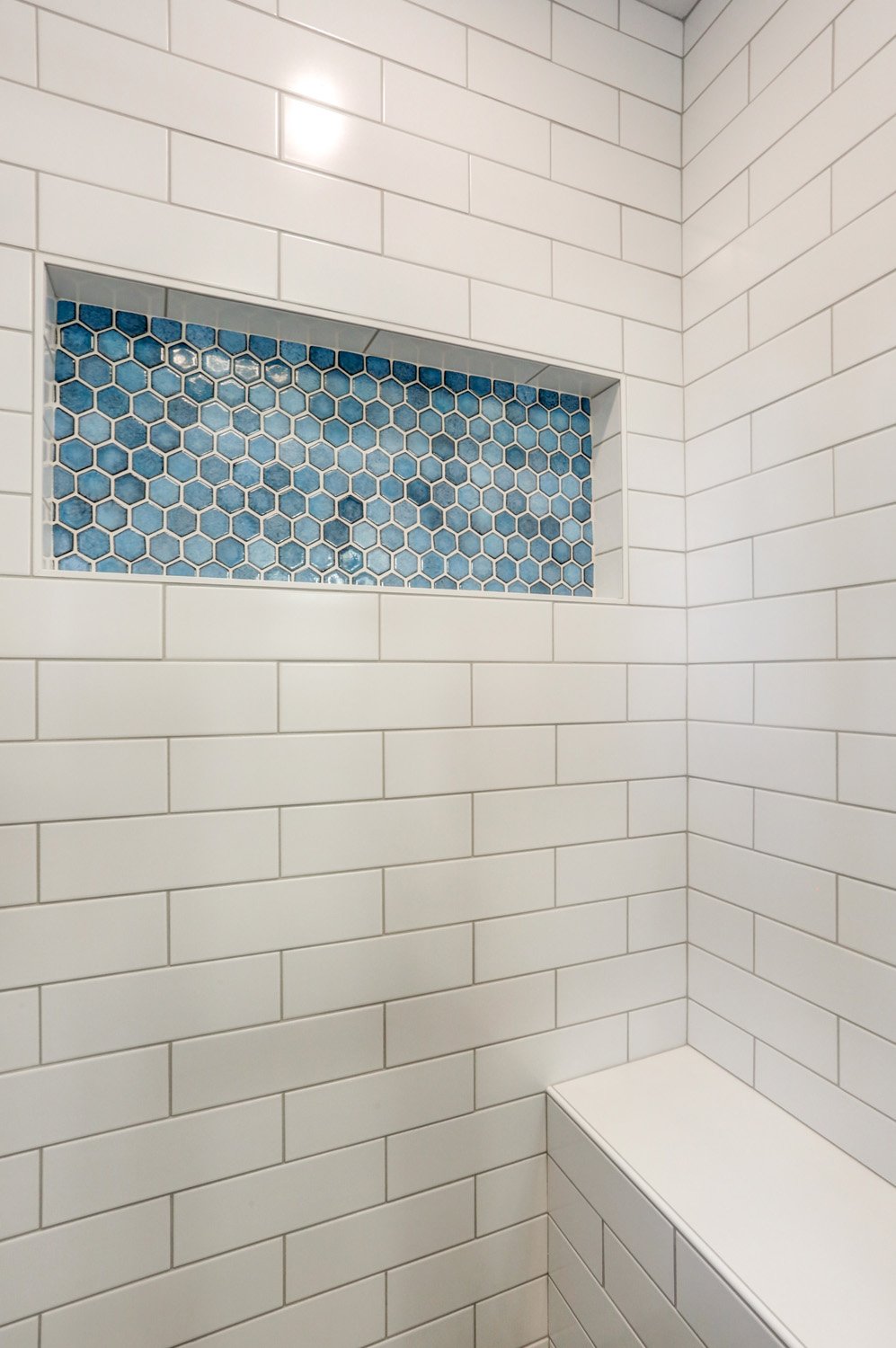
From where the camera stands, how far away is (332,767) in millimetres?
1069

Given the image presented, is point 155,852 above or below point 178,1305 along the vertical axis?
above

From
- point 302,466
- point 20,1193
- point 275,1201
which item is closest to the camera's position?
point 20,1193

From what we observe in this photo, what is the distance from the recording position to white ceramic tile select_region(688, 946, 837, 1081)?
106 centimetres

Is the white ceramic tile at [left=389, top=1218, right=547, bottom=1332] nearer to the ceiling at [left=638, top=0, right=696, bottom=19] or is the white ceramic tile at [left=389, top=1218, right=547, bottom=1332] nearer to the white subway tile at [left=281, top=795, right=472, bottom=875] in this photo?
the white subway tile at [left=281, top=795, right=472, bottom=875]

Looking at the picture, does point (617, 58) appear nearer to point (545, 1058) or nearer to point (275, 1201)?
Answer: point (545, 1058)

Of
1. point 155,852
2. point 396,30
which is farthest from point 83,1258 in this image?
point 396,30

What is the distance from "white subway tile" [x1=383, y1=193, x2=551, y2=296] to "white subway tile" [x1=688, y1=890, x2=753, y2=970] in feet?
3.78

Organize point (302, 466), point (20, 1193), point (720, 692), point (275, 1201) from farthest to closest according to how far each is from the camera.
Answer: point (720, 692) → point (302, 466) → point (275, 1201) → point (20, 1193)

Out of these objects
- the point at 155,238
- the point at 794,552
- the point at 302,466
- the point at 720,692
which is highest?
the point at 155,238

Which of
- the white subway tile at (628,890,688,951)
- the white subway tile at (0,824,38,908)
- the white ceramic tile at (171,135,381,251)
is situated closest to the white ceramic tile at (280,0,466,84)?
the white ceramic tile at (171,135,381,251)

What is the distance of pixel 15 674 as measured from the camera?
0.90m

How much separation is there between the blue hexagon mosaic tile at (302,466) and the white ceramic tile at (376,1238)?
102 cm

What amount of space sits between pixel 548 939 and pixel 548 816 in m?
0.22

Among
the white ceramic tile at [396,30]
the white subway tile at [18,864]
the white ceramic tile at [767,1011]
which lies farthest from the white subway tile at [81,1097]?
the white ceramic tile at [396,30]
